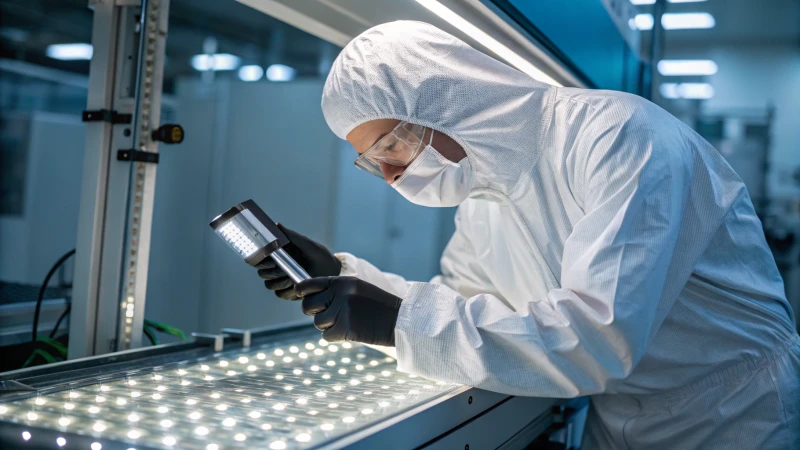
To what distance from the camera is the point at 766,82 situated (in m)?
8.27

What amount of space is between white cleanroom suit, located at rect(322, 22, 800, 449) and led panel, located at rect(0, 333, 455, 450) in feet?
0.48

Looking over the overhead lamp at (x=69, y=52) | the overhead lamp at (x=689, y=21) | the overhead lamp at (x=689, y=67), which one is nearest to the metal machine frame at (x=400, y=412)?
the overhead lamp at (x=689, y=21)

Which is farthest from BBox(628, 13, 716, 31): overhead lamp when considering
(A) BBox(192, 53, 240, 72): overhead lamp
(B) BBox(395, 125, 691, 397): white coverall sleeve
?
(B) BBox(395, 125, 691, 397): white coverall sleeve

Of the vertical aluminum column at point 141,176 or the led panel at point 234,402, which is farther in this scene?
the vertical aluminum column at point 141,176

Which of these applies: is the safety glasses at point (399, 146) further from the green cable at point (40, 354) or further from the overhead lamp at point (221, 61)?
the overhead lamp at point (221, 61)

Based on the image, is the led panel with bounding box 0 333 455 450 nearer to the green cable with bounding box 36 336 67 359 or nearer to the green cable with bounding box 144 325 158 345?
the green cable with bounding box 144 325 158 345

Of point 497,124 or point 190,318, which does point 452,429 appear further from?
point 190,318

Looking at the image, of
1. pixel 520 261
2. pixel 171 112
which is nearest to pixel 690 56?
pixel 171 112

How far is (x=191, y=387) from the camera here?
1.11m

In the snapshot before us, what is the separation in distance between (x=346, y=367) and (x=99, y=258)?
0.59 metres

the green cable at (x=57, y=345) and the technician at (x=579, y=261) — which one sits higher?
the technician at (x=579, y=261)

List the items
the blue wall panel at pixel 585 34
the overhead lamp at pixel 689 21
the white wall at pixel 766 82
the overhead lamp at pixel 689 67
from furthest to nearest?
the overhead lamp at pixel 689 67, the white wall at pixel 766 82, the overhead lamp at pixel 689 21, the blue wall panel at pixel 585 34

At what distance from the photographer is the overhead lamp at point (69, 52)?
7.40 m

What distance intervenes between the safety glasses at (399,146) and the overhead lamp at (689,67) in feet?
26.0
